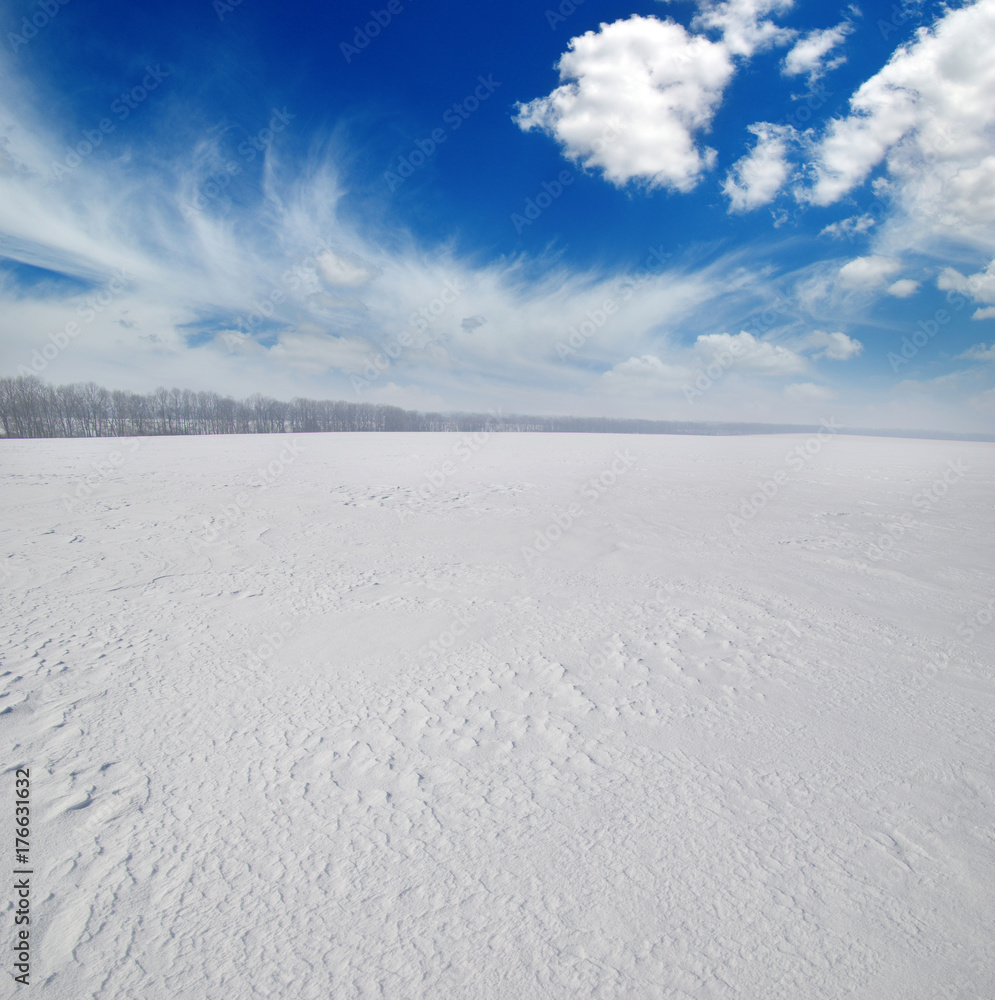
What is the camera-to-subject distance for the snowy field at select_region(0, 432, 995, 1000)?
221cm

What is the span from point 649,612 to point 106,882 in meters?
5.38

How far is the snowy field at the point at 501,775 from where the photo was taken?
87.1 inches

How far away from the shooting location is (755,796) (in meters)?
3.11

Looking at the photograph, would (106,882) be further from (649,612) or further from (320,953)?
(649,612)

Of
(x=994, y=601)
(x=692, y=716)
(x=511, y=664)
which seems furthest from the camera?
(x=994, y=601)

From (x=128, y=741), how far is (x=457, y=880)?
277cm

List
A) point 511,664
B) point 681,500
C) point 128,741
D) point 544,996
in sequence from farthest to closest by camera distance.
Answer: point 681,500 < point 511,664 < point 128,741 < point 544,996

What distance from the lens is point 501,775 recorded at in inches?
130

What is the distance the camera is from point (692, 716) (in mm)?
3967

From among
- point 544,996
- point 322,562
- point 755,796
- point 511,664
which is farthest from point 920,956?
point 322,562

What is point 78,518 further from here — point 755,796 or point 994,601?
point 994,601

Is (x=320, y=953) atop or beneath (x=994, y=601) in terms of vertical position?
beneath

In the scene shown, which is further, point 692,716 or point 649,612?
Result: point 649,612

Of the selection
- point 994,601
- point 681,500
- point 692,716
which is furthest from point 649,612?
point 681,500
